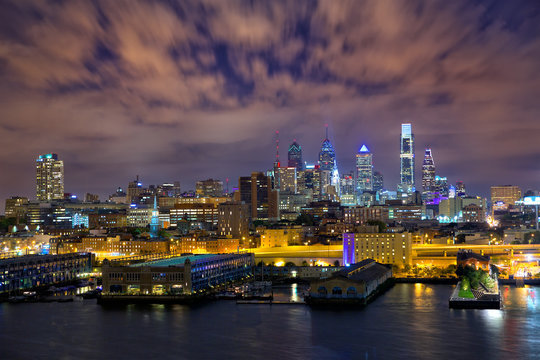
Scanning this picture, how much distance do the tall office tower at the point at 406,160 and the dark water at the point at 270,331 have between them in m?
137

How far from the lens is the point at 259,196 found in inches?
4026

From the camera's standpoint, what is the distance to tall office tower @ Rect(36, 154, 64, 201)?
116750 mm

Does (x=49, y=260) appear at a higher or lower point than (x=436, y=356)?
higher

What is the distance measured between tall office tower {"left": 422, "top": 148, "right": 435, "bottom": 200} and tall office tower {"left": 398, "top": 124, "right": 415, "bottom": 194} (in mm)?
4503

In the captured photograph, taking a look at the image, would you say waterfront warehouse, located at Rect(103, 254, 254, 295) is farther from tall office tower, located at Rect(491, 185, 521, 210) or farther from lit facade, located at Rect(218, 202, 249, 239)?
tall office tower, located at Rect(491, 185, 521, 210)

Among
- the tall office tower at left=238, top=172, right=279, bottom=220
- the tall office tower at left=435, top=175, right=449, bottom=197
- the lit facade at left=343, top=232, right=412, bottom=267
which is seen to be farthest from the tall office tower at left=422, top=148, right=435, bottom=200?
the lit facade at left=343, top=232, right=412, bottom=267

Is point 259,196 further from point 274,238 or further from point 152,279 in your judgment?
point 152,279

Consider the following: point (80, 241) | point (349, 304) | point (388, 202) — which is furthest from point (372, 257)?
point (388, 202)

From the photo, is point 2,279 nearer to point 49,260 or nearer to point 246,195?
point 49,260

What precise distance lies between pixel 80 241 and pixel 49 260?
18.8 metres

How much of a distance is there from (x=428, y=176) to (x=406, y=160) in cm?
870

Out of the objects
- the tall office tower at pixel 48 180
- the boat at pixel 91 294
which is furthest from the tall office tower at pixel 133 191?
the boat at pixel 91 294

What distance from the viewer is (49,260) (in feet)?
119

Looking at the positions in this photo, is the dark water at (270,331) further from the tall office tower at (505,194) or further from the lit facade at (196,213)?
the tall office tower at (505,194)
